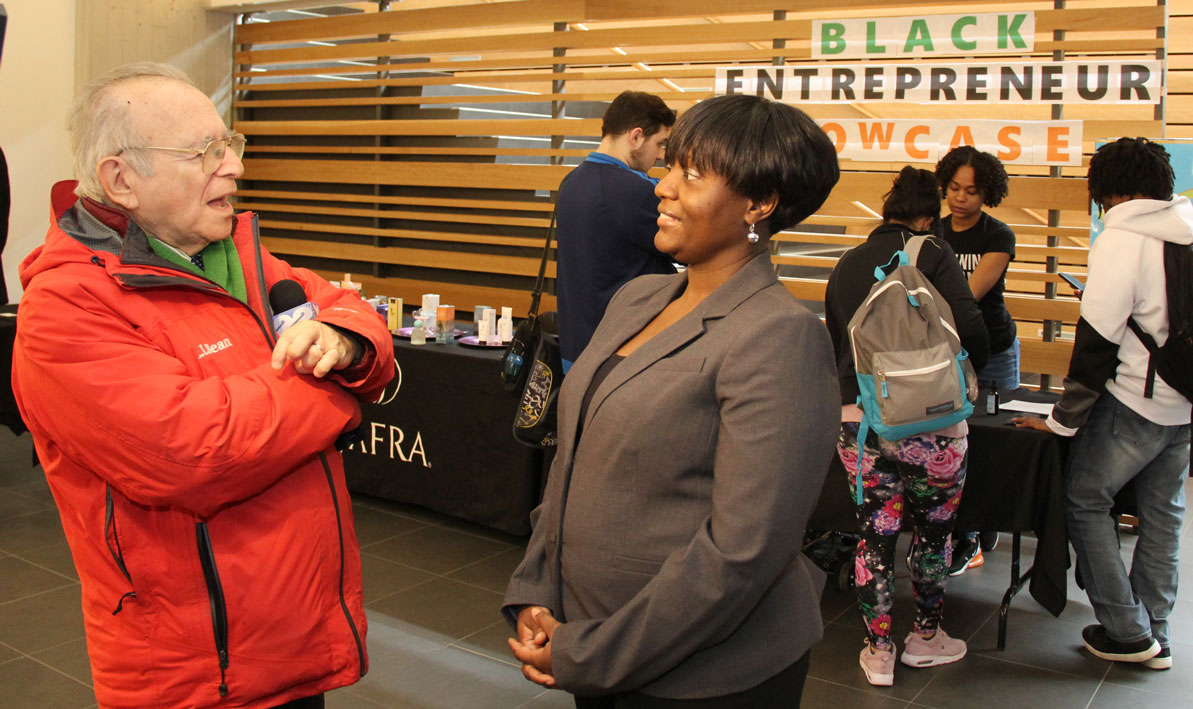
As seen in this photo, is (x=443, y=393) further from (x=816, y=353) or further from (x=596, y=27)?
(x=816, y=353)

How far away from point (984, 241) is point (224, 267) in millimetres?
3465

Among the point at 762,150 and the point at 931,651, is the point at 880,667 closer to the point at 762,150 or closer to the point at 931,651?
the point at 931,651

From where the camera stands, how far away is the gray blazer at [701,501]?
134 centimetres

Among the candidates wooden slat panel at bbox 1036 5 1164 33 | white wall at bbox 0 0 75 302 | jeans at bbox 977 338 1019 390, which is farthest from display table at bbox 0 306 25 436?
wooden slat panel at bbox 1036 5 1164 33

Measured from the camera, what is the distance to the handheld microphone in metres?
1.65

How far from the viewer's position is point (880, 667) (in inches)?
132

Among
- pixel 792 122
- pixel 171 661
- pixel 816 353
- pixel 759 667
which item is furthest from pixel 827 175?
pixel 171 661

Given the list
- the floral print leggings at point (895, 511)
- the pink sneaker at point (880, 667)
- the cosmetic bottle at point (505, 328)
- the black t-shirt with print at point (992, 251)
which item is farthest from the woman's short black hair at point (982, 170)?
the cosmetic bottle at point (505, 328)

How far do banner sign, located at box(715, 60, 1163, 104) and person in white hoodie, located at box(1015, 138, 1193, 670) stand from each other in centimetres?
170

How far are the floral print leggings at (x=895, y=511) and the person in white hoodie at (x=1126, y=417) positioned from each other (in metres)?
0.51

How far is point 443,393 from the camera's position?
15.3ft

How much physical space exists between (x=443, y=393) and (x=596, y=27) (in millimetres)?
2945

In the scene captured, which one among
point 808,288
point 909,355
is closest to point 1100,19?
point 808,288

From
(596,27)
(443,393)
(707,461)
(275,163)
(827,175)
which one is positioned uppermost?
(596,27)
